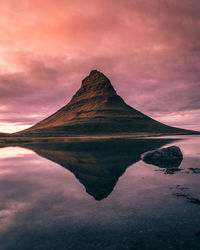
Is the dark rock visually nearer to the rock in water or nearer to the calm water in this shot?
the rock in water

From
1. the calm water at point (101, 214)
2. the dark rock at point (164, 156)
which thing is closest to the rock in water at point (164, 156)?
the dark rock at point (164, 156)

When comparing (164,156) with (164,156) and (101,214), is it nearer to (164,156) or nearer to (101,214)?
(164,156)

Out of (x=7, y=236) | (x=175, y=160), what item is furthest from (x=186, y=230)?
(x=175, y=160)

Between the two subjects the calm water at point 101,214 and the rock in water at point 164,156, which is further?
the rock in water at point 164,156

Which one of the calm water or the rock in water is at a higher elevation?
the rock in water

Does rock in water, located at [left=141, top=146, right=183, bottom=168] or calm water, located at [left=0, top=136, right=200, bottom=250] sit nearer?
calm water, located at [left=0, top=136, right=200, bottom=250]

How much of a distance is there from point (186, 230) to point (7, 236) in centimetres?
1012

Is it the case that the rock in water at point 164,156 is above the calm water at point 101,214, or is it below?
above

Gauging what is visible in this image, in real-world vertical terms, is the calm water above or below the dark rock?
below

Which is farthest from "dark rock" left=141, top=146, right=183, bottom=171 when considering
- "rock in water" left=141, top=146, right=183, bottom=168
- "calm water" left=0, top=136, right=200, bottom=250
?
"calm water" left=0, top=136, right=200, bottom=250

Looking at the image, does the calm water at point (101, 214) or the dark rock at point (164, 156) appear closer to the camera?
the calm water at point (101, 214)

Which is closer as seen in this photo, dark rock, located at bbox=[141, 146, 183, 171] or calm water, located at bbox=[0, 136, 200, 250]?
calm water, located at bbox=[0, 136, 200, 250]

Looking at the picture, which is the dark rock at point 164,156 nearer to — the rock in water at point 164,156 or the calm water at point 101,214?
the rock in water at point 164,156

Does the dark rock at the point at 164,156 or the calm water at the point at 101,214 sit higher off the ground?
the dark rock at the point at 164,156
